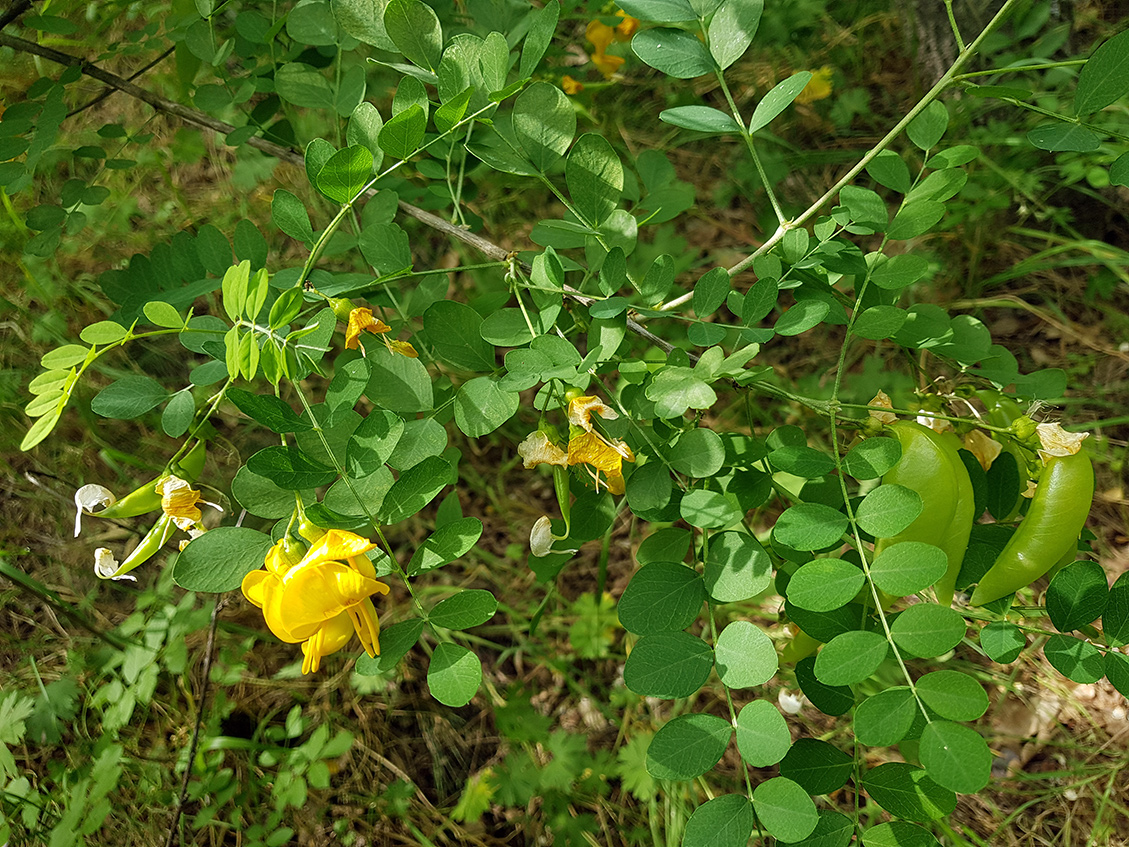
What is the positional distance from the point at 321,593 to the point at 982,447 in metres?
0.65

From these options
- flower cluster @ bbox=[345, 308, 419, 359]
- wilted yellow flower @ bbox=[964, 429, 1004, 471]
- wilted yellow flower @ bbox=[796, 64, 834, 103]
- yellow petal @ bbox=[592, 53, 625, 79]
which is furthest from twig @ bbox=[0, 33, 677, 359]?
wilted yellow flower @ bbox=[796, 64, 834, 103]

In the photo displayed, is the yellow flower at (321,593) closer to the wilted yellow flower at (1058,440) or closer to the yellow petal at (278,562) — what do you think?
the yellow petal at (278,562)

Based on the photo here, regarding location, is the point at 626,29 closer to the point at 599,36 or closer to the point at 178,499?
the point at 599,36

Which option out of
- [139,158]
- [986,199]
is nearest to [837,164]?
[986,199]

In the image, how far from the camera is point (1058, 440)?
0.65 meters

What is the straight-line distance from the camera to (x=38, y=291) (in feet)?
5.65

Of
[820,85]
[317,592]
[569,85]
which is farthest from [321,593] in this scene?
[820,85]

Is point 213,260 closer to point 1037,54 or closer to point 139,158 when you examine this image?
point 139,158

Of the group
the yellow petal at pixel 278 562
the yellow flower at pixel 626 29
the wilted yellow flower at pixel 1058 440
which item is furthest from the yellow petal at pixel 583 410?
the yellow flower at pixel 626 29

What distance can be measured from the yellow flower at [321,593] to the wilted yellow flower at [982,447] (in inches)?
23.5

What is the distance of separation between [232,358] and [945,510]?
618 millimetres

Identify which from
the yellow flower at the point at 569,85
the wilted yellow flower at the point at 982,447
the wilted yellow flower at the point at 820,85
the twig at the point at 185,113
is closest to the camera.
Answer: the wilted yellow flower at the point at 982,447

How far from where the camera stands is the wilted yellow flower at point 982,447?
0.78 m

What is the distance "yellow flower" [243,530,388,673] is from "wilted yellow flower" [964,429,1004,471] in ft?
1.96
